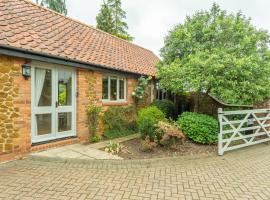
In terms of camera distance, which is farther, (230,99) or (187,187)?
(230,99)

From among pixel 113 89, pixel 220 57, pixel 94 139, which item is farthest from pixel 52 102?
pixel 220 57

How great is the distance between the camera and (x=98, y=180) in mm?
4699

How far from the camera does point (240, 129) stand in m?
7.44

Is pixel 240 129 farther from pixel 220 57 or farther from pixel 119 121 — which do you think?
pixel 119 121

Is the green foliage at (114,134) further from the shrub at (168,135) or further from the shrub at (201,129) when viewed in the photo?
the shrub at (201,129)

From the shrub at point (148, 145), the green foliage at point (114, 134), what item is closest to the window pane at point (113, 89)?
the green foliage at point (114, 134)

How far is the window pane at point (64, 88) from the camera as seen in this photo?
23.9ft

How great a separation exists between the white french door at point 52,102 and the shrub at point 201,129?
425cm

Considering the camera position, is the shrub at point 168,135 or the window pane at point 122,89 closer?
the shrub at point 168,135

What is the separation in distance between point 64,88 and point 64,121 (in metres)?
Answer: 1.17

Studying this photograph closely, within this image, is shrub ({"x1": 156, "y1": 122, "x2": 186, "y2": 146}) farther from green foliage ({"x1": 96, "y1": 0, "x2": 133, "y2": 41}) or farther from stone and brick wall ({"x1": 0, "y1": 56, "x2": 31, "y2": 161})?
green foliage ({"x1": 96, "y1": 0, "x2": 133, "y2": 41})

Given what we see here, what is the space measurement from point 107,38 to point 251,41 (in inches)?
303

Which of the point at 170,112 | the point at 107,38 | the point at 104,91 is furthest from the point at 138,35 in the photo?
the point at 104,91

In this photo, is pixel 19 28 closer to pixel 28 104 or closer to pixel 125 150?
pixel 28 104
